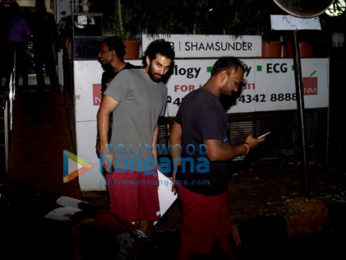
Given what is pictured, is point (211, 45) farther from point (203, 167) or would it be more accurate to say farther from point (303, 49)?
point (203, 167)

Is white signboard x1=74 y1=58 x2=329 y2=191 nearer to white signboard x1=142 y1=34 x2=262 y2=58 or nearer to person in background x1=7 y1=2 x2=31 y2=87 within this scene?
white signboard x1=142 y1=34 x2=262 y2=58

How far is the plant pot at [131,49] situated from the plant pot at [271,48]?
252cm

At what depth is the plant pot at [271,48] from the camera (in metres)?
7.16

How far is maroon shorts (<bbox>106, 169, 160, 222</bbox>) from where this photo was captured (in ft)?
12.3

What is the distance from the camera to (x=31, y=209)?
2854mm

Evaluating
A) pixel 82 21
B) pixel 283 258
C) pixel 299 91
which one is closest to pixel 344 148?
pixel 299 91

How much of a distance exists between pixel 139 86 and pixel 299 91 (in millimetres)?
2439

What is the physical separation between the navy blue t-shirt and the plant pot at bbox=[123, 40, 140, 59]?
10.8 ft

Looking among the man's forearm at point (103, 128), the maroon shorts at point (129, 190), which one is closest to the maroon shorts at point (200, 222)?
the maroon shorts at point (129, 190)

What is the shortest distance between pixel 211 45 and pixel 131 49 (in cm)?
149

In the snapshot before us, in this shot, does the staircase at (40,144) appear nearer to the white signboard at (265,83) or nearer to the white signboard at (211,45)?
the white signboard at (265,83)

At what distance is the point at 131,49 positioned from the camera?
6.40 metres
